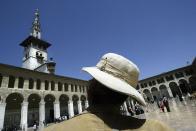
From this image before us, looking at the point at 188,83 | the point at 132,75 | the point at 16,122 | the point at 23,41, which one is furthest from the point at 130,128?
the point at 188,83

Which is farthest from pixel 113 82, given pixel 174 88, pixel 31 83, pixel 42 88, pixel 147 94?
pixel 147 94

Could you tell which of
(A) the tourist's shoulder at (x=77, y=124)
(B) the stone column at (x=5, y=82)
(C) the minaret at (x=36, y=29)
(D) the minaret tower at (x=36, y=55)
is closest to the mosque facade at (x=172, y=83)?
(D) the minaret tower at (x=36, y=55)

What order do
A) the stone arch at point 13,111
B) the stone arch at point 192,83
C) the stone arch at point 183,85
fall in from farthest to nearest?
the stone arch at point 183,85 < the stone arch at point 192,83 < the stone arch at point 13,111

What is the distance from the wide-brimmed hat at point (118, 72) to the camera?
105 cm

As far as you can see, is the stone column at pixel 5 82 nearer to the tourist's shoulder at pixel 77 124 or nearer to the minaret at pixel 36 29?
the tourist's shoulder at pixel 77 124

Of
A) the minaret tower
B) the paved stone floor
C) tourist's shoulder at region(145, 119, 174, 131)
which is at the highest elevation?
the minaret tower

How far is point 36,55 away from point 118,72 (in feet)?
124

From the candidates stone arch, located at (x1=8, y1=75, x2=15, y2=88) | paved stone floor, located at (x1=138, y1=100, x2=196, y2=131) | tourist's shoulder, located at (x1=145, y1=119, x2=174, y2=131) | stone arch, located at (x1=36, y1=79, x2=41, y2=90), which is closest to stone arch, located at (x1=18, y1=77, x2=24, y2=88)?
stone arch, located at (x1=8, y1=75, x2=15, y2=88)

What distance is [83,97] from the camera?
3253cm

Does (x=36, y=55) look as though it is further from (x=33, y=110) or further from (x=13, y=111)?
(x=13, y=111)

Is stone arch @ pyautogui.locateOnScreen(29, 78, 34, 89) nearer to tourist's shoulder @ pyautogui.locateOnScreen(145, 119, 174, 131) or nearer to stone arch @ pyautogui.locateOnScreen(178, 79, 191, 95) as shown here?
tourist's shoulder @ pyautogui.locateOnScreen(145, 119, 174, 131)

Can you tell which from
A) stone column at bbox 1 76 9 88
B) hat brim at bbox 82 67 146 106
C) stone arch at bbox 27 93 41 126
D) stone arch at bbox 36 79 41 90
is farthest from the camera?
stone arch at bbox 27 93 41 126

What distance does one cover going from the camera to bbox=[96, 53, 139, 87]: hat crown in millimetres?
1120

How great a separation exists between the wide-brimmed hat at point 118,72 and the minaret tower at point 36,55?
32.5 metres
